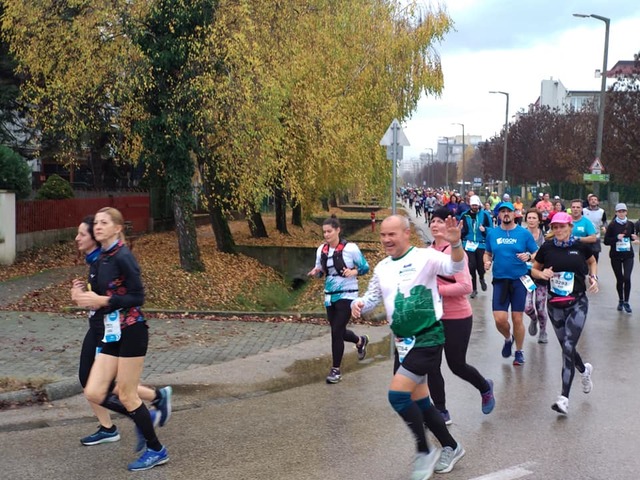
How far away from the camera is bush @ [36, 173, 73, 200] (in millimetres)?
20266

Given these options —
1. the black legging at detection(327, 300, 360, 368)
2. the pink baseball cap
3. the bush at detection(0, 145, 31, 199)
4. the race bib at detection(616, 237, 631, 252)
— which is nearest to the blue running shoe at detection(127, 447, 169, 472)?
the black legging at detection(327, 300, 360, 368)

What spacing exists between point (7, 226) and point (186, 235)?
4054mm

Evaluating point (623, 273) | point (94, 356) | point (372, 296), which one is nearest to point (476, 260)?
point (623, 273)

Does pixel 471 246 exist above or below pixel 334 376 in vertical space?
above

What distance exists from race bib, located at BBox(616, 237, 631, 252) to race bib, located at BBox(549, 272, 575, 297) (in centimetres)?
617

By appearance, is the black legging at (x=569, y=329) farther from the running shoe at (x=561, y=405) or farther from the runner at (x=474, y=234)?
the runner at (x=474, y=234)

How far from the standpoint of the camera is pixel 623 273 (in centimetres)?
1238

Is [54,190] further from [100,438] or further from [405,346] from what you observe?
[405,346]

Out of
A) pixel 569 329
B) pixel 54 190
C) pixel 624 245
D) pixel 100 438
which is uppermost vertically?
pixel 54 190

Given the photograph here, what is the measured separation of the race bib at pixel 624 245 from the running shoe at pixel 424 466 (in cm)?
877

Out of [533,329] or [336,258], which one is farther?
[533,329]

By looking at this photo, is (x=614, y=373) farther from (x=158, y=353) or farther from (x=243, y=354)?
(x=158, y=353)

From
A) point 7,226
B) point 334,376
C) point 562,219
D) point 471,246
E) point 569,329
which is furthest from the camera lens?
point 7,226

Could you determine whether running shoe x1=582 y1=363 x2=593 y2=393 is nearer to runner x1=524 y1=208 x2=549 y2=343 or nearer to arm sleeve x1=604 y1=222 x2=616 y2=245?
runner x1=524 y1=208 x2=549 y2=343
